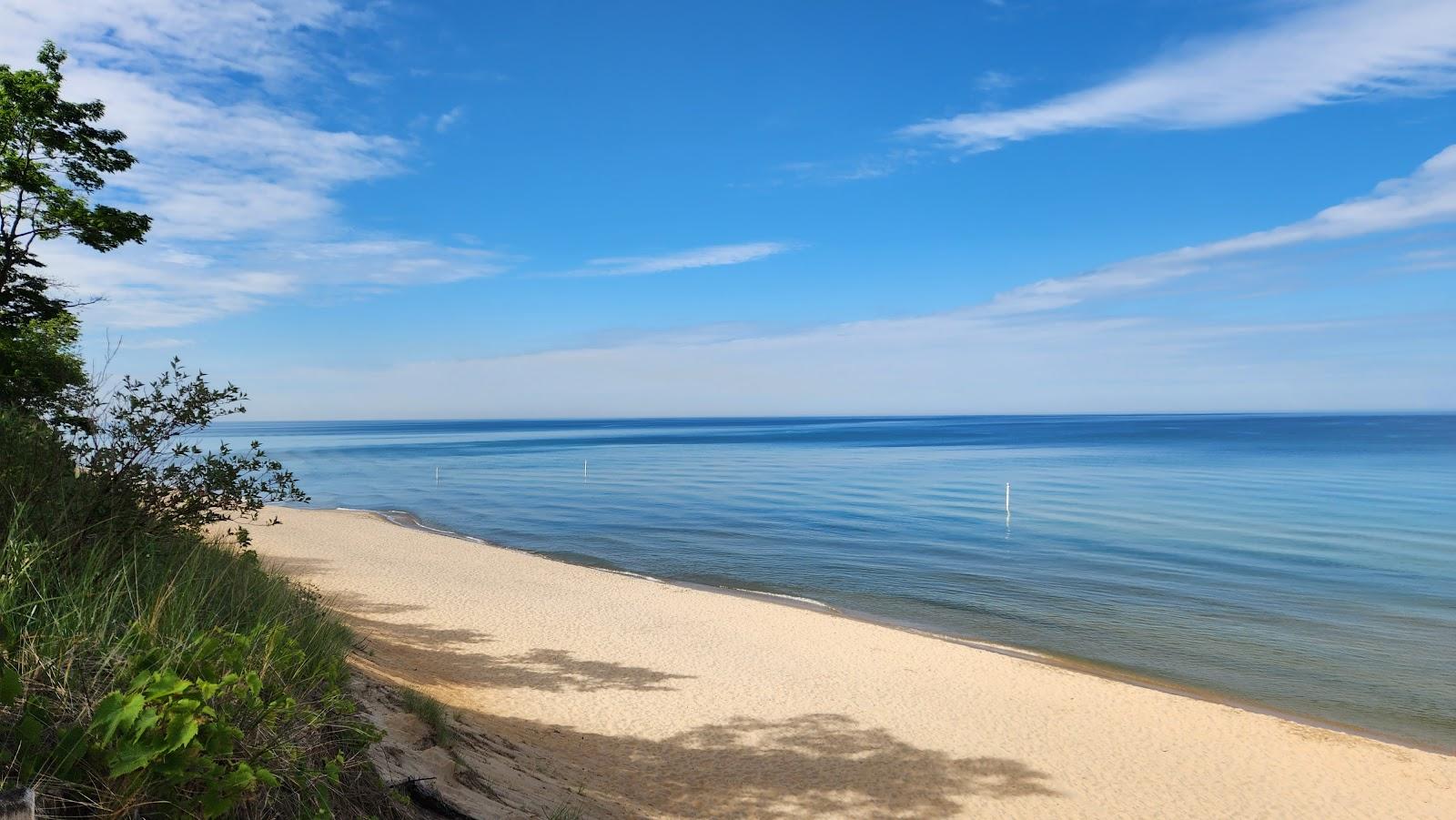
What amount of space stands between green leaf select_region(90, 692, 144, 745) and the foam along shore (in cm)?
509

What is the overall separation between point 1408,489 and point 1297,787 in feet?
172

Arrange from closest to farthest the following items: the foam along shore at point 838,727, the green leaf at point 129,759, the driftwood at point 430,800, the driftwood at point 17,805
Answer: the driftwood at point 17,805
the green leaf at point 129,759
the driftwood at point 430,800
the foam along shore at point 838,727

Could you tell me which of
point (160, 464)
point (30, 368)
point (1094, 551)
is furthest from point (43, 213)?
point (1094, 551)

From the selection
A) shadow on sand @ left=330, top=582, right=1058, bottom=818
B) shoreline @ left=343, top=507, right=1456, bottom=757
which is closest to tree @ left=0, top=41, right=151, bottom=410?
shadow on sand @ left=330, top=582, right=1058, bottom=818

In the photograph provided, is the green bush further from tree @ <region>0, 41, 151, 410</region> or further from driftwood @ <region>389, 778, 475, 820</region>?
tree @ <region>0, 41, 151, 410</region>

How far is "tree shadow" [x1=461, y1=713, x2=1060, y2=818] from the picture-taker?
844 centimetres

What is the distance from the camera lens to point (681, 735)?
34.3 feet

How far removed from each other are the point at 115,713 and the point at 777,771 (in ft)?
25.4

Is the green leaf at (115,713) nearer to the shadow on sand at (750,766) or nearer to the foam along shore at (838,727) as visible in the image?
the shadow on sand at (750,766)

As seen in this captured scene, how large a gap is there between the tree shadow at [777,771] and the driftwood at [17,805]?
21.4 feet

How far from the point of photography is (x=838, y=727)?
1116cm

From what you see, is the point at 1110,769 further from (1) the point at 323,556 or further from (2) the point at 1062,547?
(1) the point at 323,556

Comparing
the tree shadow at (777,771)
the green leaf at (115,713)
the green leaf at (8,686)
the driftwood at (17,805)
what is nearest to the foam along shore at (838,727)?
the tree shadow at (777,771)

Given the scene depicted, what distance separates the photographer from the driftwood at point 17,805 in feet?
7.25
